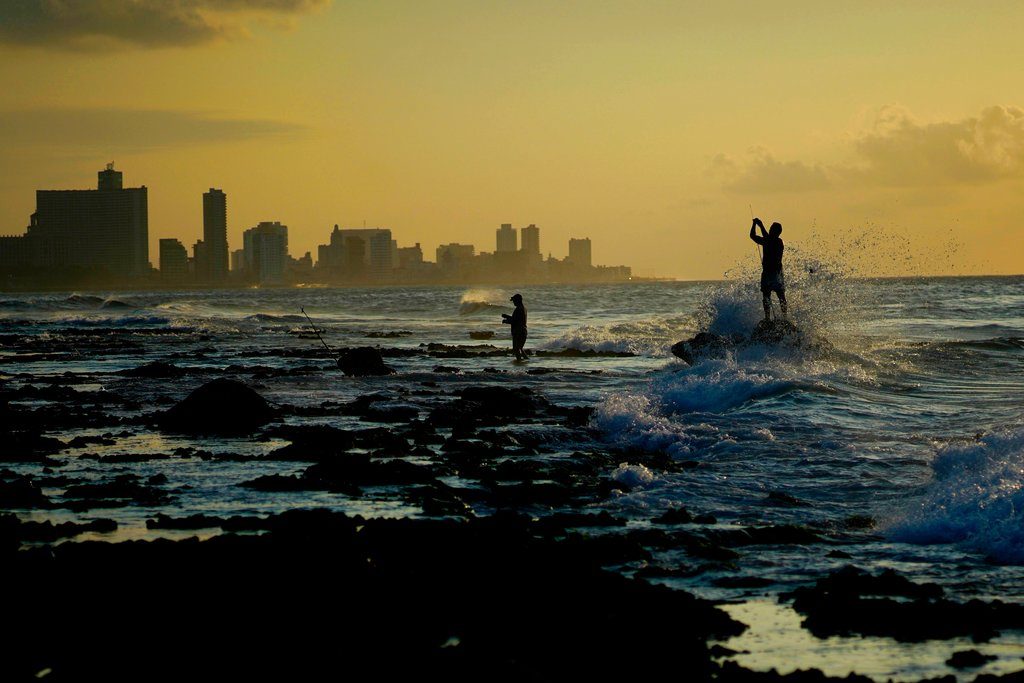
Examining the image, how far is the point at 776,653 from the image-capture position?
Result: 616 centimetres

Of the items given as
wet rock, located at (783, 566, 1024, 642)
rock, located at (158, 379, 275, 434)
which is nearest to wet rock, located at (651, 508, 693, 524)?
wet rock, located at (783, 566, 1024, 642)

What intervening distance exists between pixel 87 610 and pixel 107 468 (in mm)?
5907

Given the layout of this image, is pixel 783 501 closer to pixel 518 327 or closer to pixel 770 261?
pixel 770 261

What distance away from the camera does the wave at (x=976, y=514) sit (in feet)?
27.7

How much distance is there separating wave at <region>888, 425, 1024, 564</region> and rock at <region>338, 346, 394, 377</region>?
16886 millimetres

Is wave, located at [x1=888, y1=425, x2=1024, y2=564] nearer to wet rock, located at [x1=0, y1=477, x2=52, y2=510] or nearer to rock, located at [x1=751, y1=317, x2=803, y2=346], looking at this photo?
wet rock, located at [x1=0, y1=477, x2=52, y2=510]

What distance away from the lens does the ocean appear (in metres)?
7.82

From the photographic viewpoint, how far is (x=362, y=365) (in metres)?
26.2

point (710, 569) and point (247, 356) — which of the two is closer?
point (710, 569)

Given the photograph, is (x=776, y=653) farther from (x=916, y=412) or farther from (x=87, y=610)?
(x=916, y=412)

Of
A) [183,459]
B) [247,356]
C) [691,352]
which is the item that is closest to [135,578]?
[183,459]

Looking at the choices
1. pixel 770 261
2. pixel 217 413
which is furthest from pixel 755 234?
pixel 217 413

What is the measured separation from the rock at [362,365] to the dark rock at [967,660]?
2078 cm

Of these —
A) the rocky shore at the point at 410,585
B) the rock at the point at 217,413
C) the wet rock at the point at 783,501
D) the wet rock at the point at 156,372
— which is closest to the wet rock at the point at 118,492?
the rocky shore at the point at 410,585
